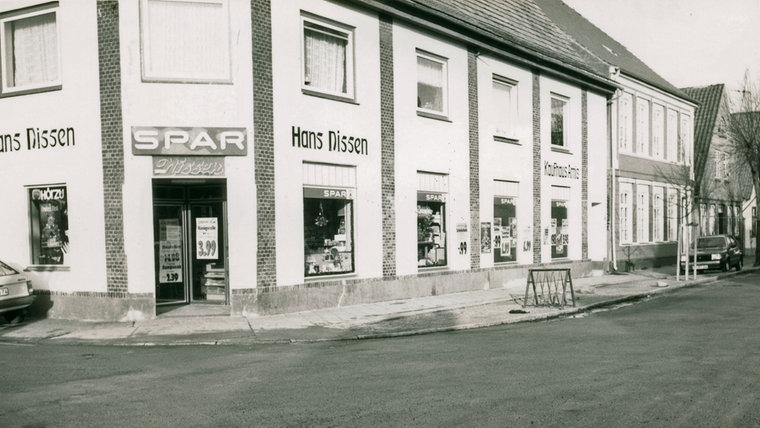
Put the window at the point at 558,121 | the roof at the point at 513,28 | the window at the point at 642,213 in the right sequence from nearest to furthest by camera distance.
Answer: the roof at the point at 513,28, the window at the point at 558,121, the window at the point at 642,213

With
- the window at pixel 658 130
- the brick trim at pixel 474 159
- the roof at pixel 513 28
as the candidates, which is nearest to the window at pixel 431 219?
the brick trim at pixel 474 159

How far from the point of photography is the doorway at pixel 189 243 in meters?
15.5

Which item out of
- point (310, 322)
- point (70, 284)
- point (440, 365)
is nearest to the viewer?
→ point (440, 365)

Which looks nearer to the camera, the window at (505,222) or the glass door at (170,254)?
the glass door at (170,254)

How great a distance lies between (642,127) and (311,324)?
22.8 m

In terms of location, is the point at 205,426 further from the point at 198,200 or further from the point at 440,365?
the point at 198,200

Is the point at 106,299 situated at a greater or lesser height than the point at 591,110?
lesser

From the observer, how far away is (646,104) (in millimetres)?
31594

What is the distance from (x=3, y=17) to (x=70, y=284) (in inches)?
234

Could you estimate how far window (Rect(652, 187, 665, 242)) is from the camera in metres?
32.5

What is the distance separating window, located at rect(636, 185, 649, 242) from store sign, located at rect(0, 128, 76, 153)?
23.8m

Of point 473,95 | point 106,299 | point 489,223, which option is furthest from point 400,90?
point 106,299

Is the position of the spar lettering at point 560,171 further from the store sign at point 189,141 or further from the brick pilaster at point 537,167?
the store sign at point 189,141

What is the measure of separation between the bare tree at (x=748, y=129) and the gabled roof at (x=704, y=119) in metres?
5.02
